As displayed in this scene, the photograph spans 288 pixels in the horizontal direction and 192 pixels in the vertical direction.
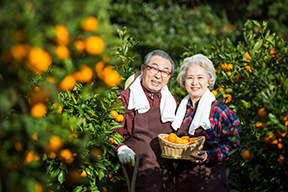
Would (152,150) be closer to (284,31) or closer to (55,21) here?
(55,21)

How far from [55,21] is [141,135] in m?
1.57

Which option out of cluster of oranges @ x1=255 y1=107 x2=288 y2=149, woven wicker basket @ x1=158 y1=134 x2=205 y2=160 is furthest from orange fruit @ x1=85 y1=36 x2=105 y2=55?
woven wicker basket @ x1=158 y1=134 x2=205 y2=160

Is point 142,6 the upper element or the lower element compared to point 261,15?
lower

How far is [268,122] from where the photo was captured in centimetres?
146

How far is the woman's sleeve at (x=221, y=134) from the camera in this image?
6.73ft

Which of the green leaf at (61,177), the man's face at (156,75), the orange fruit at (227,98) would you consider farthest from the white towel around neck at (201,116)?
the green leaf at (61,177)

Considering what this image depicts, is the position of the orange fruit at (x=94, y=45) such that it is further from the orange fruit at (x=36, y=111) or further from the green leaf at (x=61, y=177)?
the green leaf at (x=61, y=177)

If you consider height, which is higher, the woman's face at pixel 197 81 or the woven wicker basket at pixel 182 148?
the woman's face at pixel 197 81

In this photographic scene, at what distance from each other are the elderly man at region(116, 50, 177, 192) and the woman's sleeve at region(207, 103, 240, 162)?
0.37 meters

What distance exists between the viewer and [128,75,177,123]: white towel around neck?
2.36 meters

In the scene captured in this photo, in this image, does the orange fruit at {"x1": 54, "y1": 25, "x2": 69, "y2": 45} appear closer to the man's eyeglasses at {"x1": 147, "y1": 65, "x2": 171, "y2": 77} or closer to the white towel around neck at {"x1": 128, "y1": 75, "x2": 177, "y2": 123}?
the white towel around neck at {"x1": 128, "y1": 75, "x2": 177, "y2": 123}

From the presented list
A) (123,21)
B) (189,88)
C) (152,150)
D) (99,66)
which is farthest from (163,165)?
(123,21)

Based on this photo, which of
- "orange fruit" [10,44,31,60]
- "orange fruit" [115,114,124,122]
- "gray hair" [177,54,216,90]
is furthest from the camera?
"gray hair" [177,54,216,90]

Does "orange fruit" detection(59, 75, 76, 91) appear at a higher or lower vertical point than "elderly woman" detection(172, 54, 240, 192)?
higher
